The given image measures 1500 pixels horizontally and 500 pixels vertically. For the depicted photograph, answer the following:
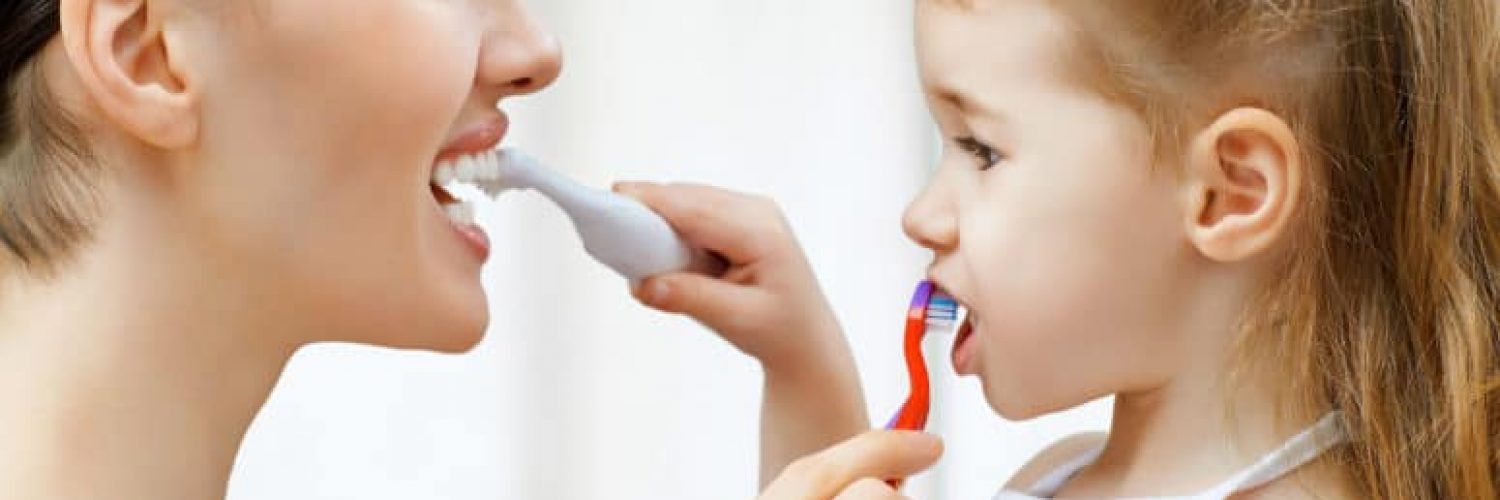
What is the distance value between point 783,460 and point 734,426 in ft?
1.64

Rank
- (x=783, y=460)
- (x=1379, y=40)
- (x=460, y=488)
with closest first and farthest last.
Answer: (x=1379, y=40) < (x=783, y=460) < (x=460, y=488)

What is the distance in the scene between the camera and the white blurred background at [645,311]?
1622 mm

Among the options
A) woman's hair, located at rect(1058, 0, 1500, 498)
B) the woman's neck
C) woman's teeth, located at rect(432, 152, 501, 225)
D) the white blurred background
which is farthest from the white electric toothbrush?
the white blurred background

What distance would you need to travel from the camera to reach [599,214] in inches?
41.1

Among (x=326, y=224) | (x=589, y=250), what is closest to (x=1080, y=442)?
(x=589, y=250)

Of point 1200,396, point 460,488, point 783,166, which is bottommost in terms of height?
point 460,488

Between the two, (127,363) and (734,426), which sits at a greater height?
(127,363)

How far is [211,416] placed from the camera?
96 centimetres

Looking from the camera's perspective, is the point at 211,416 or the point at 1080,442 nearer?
the point at 211,416

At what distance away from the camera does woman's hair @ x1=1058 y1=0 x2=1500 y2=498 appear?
89cm

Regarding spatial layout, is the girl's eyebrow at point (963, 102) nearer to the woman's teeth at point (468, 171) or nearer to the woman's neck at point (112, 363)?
the woman's teeth at point (468, 171)

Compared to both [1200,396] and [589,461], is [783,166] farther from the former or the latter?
[1200,396]

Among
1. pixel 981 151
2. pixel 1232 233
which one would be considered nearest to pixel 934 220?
pixel 981 151

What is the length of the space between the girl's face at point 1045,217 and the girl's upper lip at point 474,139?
0.21m
